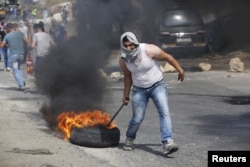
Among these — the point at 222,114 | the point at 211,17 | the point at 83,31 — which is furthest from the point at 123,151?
the point at 211,17

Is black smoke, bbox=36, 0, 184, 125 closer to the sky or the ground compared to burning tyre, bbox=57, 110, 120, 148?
closer to the sky

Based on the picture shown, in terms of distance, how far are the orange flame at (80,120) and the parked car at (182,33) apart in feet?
43.0

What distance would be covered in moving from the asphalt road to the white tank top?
36.1 inches

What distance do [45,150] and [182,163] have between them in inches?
71.6

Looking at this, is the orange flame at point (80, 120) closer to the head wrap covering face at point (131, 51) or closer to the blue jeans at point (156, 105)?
the blue jeans at point (156, 105)

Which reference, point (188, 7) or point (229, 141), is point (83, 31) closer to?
point (229, 141)

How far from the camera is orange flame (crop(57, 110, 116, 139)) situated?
27.9 ft

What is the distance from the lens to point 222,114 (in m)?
11.0

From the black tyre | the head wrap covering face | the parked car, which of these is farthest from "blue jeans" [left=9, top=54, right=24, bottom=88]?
the parked car

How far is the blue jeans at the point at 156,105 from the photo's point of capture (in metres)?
7.76

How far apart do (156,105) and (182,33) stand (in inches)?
555

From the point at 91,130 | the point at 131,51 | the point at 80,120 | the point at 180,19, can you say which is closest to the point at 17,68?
the point at 80,120

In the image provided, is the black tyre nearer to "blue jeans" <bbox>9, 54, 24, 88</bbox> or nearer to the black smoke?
the black smoke
